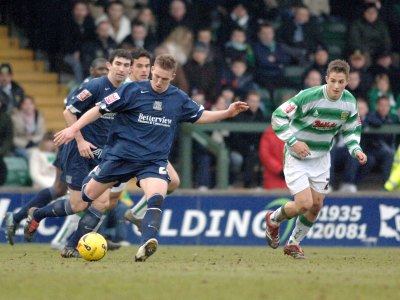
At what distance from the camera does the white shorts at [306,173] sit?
13023 mm

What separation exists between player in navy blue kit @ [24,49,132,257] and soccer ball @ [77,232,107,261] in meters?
0.87

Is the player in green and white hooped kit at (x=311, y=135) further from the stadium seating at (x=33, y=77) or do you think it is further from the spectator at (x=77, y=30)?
the stadium seating at (x=33, y=77)

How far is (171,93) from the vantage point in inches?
485


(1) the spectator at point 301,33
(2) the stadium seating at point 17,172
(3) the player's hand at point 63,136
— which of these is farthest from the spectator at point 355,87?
(3) the player's hand at point 63,136

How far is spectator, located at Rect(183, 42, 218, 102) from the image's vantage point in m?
19.3

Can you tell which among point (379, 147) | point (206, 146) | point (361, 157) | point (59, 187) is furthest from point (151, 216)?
point (379, 147)

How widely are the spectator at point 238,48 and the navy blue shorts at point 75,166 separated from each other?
20.8 ft

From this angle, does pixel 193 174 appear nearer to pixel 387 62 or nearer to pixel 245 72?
pixel 245 72

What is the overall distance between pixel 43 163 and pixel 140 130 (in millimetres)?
5977

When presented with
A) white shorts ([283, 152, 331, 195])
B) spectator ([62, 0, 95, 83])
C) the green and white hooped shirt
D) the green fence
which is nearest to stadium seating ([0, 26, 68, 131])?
spectator ([62, 0, 95, 83])

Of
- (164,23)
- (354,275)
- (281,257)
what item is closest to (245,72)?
(164,23)

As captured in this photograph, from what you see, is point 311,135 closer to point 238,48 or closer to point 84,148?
point 84,148

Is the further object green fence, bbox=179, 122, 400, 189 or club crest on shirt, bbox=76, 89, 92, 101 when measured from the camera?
green fence, bbox=179, 122, 400, 189

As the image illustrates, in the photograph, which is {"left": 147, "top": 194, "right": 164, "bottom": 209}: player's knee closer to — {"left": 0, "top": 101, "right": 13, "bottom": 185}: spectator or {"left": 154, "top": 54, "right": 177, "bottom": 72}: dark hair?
{"left": 154, "top": 54, "right": 177, "bottom": 72}: dark hair
